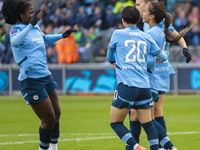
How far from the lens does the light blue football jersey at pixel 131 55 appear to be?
5.99 meters

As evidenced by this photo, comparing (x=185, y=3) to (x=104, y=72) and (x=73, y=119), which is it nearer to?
(x=104, y=72)

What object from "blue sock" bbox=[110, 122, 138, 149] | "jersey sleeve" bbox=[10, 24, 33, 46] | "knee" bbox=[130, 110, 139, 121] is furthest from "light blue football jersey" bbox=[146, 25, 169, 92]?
"jersey sleeve" bbox=[10, 24, 33, 46]

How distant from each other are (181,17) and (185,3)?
9.36 feet

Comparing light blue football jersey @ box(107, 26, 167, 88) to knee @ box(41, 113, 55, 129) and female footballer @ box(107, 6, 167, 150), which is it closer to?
female footballer @ box(107, 6, 167, 150)

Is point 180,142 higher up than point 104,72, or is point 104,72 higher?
point 180,142

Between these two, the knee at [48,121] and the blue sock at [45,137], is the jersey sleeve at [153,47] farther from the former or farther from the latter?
the blue sock at [45,137]

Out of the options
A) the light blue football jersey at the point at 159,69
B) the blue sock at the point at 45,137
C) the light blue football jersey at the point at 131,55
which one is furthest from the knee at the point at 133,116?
the blue sock at the point at 45,137

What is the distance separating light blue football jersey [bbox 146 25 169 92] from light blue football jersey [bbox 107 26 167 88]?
0.63 meters

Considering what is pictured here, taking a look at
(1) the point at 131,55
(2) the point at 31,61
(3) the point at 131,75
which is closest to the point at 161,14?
(1) the point at 131,55

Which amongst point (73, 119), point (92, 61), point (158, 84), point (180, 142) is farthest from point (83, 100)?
point (158, 84)

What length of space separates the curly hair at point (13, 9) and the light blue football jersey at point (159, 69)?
180 centimetres

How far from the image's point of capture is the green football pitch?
8133mm

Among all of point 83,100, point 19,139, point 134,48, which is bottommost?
→ point 83,100

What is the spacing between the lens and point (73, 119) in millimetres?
11852
